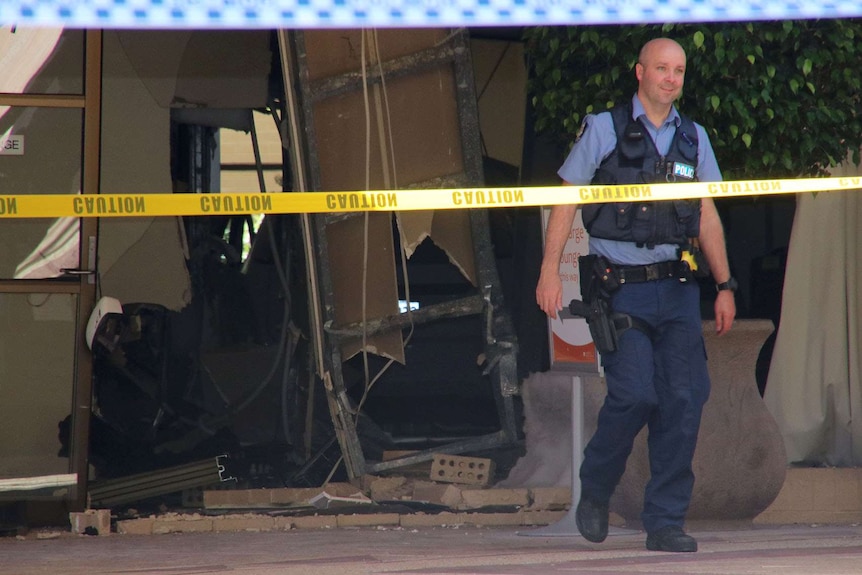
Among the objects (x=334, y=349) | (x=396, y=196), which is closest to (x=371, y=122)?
(x=334, y=349)

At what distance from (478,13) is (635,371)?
4.95 ft

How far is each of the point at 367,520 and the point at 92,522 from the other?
4.21 feet

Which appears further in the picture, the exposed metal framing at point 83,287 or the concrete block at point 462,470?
the concrete block at point 462,470

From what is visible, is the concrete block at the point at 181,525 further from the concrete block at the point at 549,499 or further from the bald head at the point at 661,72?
the bald head at the point at 661,72

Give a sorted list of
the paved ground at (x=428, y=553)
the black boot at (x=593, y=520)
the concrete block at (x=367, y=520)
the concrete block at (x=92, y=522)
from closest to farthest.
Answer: the paved ground at (x=428, y=553), the black boot at (x=593, y=520), the concrete block at (x=92, y=522), the concrete block at (x=367, y=520)

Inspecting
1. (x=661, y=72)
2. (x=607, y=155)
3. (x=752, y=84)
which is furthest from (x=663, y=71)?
(x=752, y=84)

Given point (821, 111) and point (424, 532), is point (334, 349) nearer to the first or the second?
point (424, 532)

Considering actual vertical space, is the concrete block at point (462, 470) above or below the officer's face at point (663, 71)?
below

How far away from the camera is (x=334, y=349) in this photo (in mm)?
6270

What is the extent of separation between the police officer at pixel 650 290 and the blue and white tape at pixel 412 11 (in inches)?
29.9

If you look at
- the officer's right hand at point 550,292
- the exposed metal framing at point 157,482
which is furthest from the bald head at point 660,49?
the exposed metal framing at point 157,482

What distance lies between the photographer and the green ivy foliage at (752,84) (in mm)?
5016

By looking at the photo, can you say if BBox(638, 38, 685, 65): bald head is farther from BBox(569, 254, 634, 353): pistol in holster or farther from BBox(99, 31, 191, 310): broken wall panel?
BBox(99, 31, 191, 310): broken wall panel

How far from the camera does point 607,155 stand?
4684 millimetres
